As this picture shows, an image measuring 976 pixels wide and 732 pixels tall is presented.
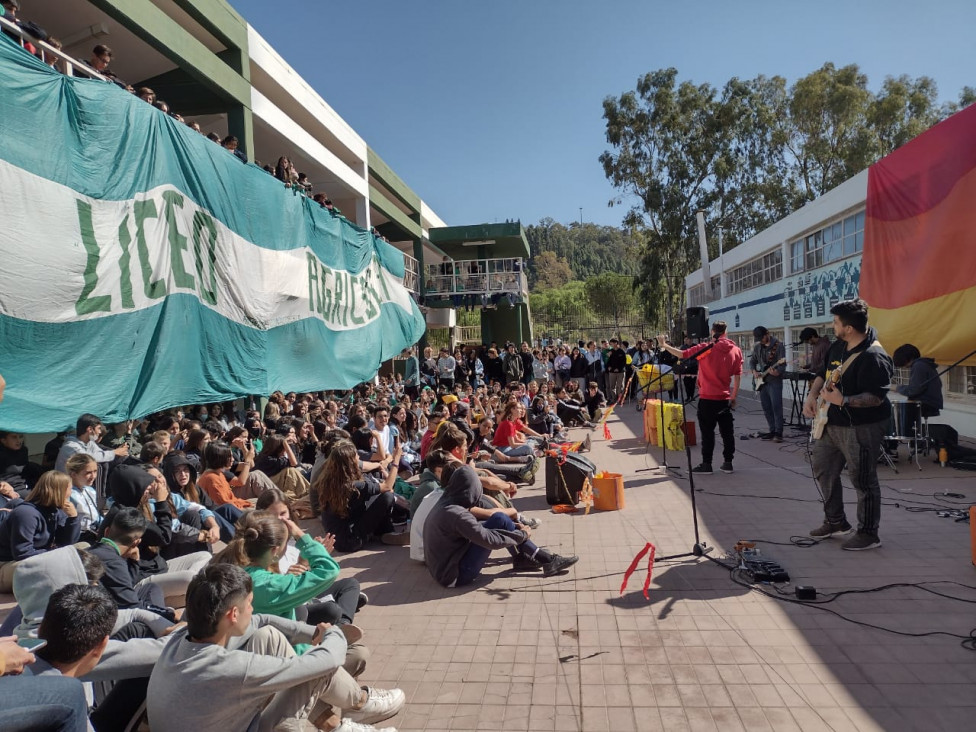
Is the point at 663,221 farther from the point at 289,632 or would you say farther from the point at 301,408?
the point at 289,632

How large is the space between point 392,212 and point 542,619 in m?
19.9

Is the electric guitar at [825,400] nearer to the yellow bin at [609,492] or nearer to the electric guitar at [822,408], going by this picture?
the electric guitar at [822,408]

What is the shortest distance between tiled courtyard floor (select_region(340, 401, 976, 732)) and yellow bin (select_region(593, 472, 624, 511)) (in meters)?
0.68

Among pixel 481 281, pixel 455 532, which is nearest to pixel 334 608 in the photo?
pixel 455 532

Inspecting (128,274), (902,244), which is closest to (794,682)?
(128,274)

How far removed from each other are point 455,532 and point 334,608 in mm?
1188

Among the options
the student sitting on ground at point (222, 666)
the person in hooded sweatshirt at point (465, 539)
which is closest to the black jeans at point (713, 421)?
the person in hooded sweatshirt at point (465, 539)

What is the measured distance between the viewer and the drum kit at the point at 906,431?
793 cm

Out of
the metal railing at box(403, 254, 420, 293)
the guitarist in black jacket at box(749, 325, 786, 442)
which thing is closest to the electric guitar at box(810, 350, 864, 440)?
the guitarist in black jacket at box(749, 325, 786, 442)

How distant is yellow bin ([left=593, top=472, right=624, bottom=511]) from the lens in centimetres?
681

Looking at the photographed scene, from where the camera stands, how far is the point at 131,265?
684cm

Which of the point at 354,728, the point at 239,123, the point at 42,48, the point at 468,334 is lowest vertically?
the point at 354,728

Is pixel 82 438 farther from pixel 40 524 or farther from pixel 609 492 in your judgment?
pixel 609 492

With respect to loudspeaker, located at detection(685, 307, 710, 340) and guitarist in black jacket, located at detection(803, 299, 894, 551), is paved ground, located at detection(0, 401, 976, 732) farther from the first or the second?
loudspeaker, located at detection(685, 307, 710, 340)
